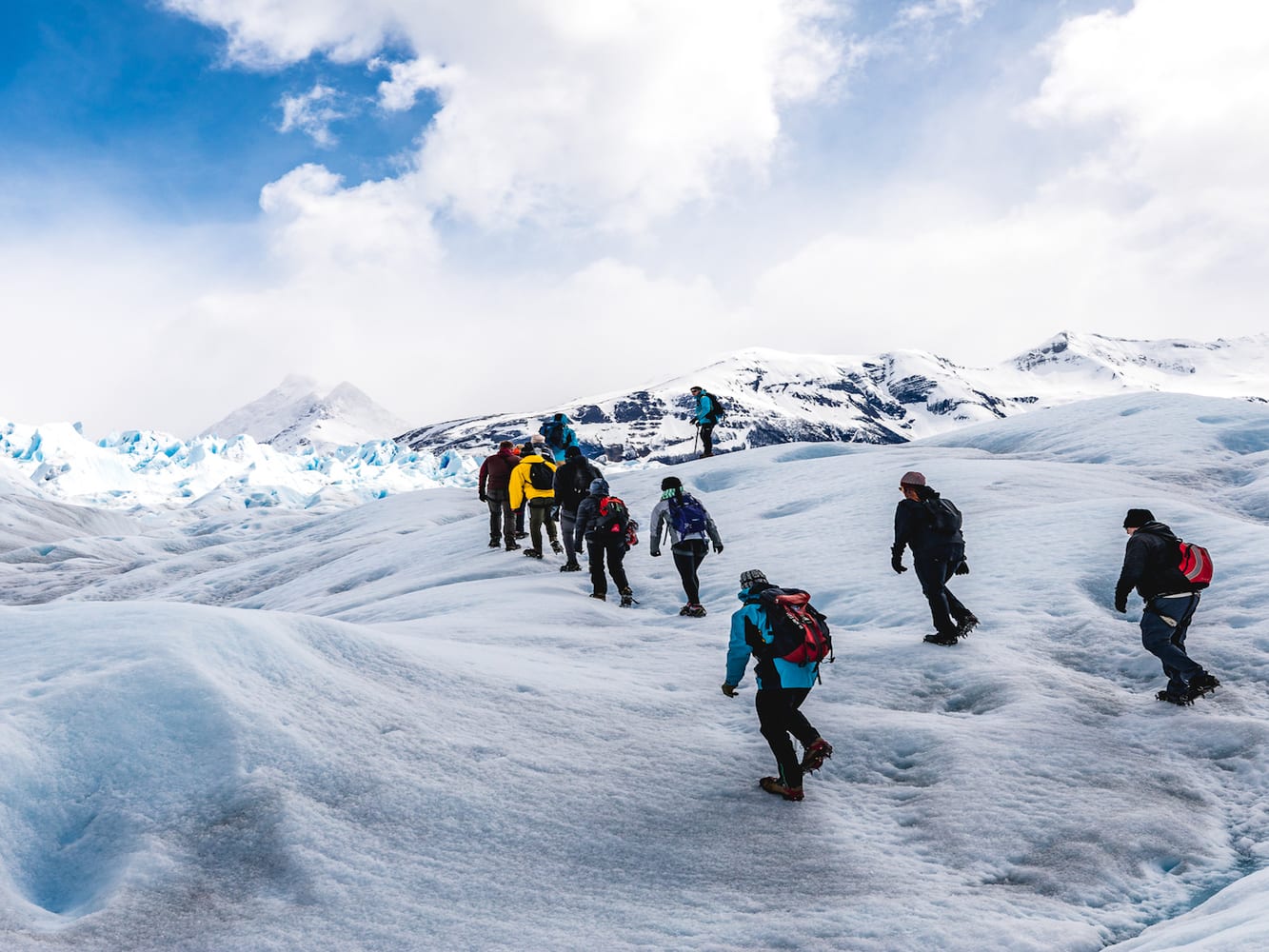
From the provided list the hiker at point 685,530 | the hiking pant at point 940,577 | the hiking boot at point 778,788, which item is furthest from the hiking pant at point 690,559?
the hiking boot at point 778,788

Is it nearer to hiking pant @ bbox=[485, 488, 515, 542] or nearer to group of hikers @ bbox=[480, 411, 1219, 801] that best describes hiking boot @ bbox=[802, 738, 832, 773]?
group of hikers @ bbox=[480, 411, 1219, 801]

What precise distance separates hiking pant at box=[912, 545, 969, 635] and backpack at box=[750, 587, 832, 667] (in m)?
3.27

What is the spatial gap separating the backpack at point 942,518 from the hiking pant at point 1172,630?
6.45 feet

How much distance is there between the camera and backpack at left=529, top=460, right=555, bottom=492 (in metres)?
14.5

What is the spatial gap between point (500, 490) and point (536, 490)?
1.79m

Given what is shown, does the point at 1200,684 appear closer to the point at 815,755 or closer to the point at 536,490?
the point at 815,755

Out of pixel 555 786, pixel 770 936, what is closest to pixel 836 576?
pixel 555 786

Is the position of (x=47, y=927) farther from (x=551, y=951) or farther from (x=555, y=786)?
(x=555, y=786)

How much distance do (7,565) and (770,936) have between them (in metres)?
42.8

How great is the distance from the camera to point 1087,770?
624 centimetres

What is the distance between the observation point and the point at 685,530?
1106cm

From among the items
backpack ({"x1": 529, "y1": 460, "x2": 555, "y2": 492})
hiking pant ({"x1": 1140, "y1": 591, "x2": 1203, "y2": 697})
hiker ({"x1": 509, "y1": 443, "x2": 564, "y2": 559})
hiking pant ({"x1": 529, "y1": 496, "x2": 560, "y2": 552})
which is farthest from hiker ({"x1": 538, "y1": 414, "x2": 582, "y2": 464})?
hiking pant ({"x1": 1140, "y1": 591, "x2": 1203, "y2": 697})

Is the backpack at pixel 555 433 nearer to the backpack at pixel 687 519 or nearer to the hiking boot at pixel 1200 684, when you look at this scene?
the backpack at pixel 687 519

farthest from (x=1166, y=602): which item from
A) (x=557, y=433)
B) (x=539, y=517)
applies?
(x=557, y=433)
